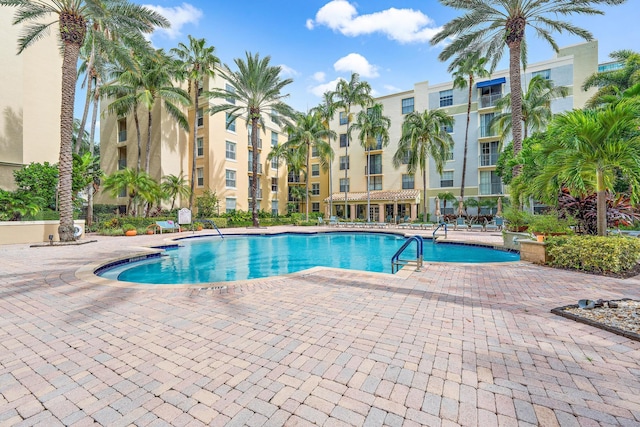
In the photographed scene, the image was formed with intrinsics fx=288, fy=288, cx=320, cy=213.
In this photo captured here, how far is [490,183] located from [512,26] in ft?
63.3

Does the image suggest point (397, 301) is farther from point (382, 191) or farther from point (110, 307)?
point (382, 191)

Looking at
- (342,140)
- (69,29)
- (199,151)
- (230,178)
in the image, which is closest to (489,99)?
(342,140)

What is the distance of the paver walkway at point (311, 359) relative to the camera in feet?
7.73

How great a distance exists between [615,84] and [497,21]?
14.1 meters

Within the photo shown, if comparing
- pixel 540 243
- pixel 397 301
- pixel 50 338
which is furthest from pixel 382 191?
pixel 50 338

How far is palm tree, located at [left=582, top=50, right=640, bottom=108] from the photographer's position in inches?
793

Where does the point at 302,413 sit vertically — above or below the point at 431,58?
below

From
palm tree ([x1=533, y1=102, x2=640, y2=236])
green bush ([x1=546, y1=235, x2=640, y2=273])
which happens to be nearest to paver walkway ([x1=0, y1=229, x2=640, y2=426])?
green bush ([x1=546, y1=235, x2=640, y2=273])

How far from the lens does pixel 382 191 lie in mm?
35844

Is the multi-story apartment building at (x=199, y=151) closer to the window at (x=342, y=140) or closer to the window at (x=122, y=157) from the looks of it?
the window at (x=122, y=157)

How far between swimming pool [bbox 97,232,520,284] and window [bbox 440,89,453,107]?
2300 cm

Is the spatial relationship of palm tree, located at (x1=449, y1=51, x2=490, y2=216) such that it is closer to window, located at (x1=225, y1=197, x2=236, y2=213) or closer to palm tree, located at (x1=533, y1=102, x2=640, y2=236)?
palm tree, located at (x1=533, y1=102, x2=640, y2=236)

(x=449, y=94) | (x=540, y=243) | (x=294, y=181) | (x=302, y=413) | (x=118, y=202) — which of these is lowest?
(x=302, y=413)

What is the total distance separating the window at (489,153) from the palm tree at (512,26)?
15355mm
